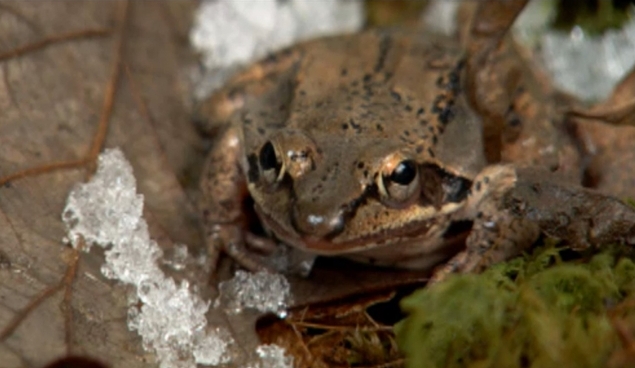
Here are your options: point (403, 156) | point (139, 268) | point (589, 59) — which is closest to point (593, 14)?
point (589, 59)

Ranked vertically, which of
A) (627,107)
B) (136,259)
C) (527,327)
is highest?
(627,107)

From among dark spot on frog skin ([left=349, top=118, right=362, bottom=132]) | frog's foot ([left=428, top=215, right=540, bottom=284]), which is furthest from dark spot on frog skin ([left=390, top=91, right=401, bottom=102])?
frog's foot ([left=428, top=215, right=540, bottom=284])

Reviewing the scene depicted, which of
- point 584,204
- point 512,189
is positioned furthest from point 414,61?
point 584,204

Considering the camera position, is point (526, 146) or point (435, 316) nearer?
point (435, 316)

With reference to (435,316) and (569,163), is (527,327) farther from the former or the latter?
(569,163)

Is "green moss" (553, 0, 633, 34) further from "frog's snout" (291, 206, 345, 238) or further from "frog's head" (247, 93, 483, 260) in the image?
"frog's snout" (291, 206, 345, 238)

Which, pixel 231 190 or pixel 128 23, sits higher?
pixel 128 23

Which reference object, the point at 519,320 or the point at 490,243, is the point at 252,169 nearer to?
the point at 490,243
